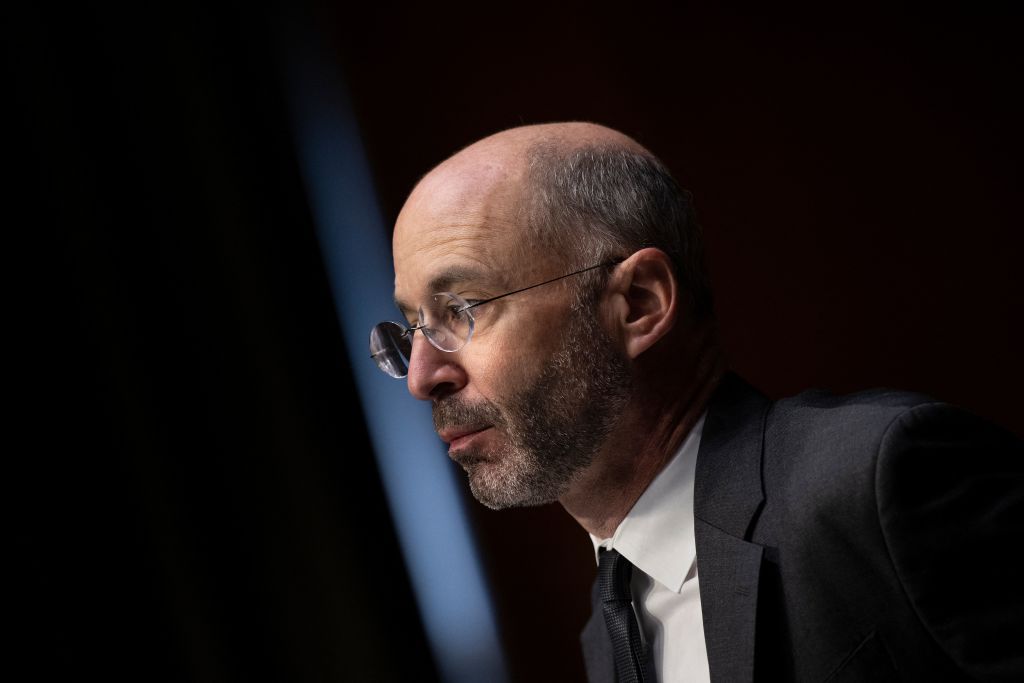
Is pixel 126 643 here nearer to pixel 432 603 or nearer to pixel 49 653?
pixel 49 653

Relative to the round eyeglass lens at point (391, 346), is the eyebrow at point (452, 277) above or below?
above

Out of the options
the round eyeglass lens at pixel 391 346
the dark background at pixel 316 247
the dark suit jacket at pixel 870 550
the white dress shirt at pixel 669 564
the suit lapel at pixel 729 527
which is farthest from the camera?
the dark background at pixel 316 247

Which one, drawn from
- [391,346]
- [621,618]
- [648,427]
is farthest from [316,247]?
[621,618]

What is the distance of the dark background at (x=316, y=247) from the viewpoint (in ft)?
5.62

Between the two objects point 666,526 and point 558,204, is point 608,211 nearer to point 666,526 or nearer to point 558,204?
point 558,204

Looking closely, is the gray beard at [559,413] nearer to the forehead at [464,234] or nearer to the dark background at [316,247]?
the forehead at [464,234]

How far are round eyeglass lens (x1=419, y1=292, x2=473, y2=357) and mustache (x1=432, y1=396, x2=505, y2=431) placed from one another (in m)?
0.08

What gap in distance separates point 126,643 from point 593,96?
1.39m

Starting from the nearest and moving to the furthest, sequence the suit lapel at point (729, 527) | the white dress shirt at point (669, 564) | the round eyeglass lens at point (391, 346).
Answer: the suit lapel at point (729, 527) < the white dress shirt at point (669, 564) < the round eyeglass lens at point (391, 346)

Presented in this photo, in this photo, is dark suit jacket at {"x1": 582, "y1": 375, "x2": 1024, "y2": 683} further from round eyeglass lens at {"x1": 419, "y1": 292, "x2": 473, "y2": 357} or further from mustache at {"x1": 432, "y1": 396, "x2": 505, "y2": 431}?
round eyeglass lens at {"x1": 419, "y1": 292, "x2": 473, "y2": 357}

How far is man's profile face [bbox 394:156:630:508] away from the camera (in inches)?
53.0

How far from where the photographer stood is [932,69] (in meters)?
1.78

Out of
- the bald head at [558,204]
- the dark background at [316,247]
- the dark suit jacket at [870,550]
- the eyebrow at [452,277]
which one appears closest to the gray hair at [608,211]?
the bald head at [558,204]

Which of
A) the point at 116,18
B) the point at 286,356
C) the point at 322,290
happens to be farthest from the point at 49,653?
the point at 116,18
